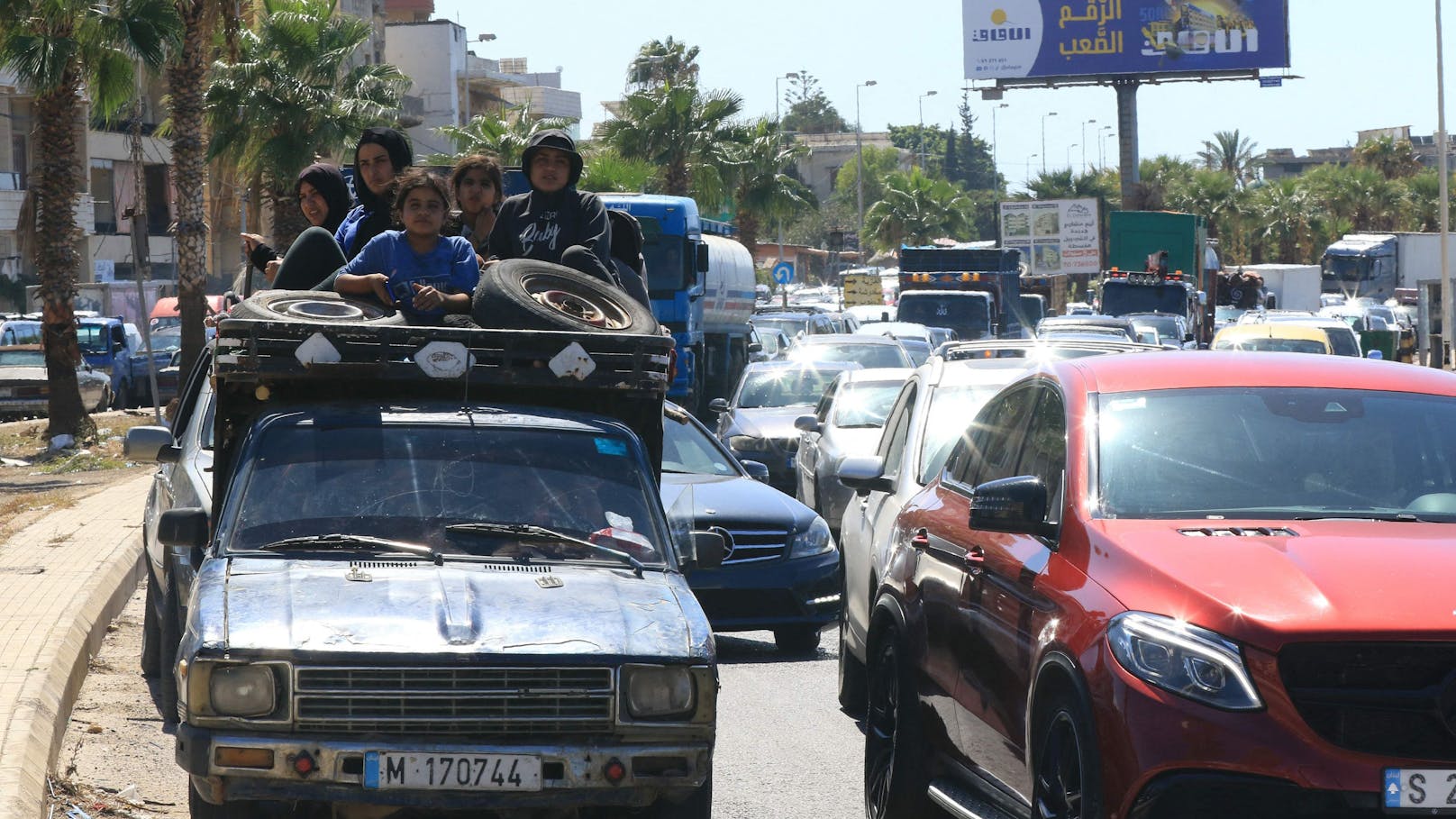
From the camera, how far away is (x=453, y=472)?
614cm

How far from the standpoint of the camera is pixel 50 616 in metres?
10.1

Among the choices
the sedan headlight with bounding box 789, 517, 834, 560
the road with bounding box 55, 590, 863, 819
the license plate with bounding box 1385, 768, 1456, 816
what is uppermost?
the license plate with bounding box 1385, 768, 1456, 816

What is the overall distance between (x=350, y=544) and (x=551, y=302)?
163 centimetres

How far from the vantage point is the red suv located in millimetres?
4289

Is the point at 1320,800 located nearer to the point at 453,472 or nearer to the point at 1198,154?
the point at 453,472

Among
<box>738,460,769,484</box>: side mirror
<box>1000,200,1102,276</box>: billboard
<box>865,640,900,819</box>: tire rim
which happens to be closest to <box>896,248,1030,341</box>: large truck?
<box>1000,200,1102,276</box>: billboard

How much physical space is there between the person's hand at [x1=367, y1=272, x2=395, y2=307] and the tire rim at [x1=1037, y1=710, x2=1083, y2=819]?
11.0ft

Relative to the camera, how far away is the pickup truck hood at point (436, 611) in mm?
5168

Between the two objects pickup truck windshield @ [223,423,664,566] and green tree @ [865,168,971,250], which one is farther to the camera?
green tree @ [865,168,971,250]

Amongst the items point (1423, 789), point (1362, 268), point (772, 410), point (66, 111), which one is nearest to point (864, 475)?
point (1423, 789)

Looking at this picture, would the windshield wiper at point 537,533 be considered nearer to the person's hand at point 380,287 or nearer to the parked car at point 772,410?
the person's hand at point 380,287

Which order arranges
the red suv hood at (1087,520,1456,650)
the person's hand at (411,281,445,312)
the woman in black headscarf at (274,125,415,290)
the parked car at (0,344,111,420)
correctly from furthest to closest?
1. the parked car at (0,344,111,420)
2. the woman in black headscarf at (274,125,415,290)
3. the person's hand at (411,281,445,312)
4. the red suv hood at (1087,520,1456,650)

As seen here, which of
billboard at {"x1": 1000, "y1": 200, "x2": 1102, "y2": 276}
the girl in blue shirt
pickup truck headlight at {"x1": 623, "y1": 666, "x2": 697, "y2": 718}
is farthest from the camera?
billboard at {"x1": 1000, "y1": 200, "x2": 1102, "y2": 276}

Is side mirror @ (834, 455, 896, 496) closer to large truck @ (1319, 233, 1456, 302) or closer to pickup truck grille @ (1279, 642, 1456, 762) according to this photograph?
pickup truck grille @ (1279, 642, 1456, 762)
